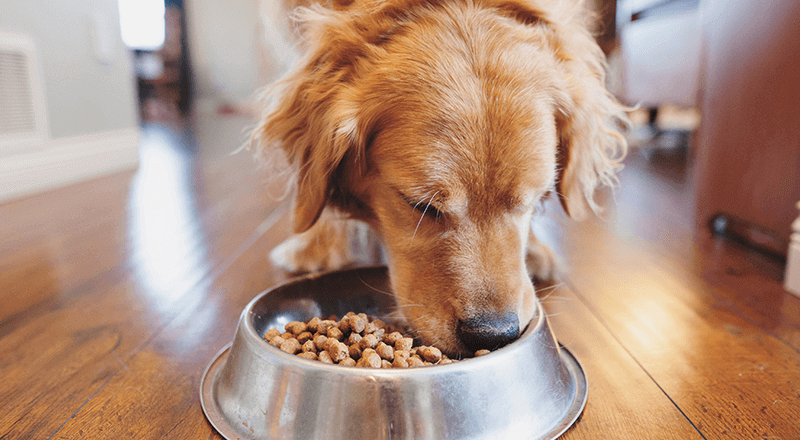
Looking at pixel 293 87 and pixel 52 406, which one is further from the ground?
pixel 293 87

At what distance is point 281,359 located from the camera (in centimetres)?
88

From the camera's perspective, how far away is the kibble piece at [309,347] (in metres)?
1.04

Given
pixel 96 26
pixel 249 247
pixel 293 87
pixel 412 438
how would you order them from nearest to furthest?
pixel 412 438
pixel 293 87
pixel 249 247
pixel 96 26

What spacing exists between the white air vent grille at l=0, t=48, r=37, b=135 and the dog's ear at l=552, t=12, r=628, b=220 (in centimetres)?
287

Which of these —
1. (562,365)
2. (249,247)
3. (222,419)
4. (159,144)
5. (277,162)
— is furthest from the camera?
(159,144)

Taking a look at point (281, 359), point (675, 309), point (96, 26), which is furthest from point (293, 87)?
point (96, 26)

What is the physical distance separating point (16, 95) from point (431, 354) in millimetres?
3007

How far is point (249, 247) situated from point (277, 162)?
62 centimetres

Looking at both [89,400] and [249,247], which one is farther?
[249,247]

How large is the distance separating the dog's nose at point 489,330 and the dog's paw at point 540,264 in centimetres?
67

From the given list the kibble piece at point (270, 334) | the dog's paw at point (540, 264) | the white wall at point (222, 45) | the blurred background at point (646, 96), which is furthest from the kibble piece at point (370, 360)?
the white wall at point (222, 45)

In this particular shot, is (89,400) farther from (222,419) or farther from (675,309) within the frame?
(675,309)

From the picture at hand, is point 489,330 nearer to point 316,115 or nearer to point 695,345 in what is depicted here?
point 695,345

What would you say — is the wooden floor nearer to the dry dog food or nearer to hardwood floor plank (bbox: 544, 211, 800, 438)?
hardwood floor plank (bbox: 544, 211, 800, 438)
